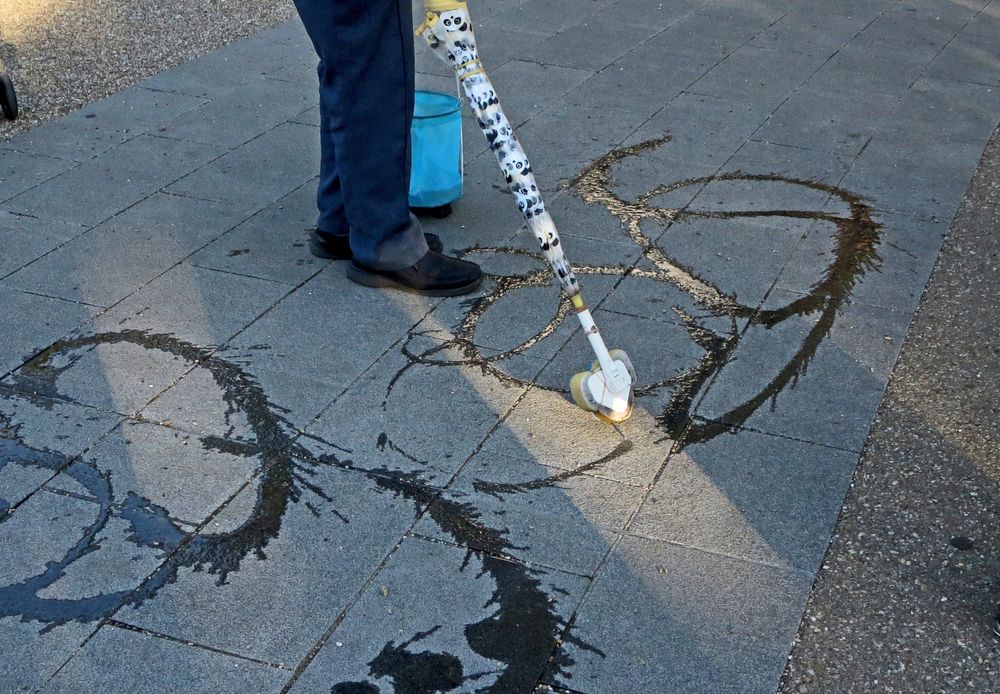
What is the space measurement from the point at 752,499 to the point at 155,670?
1.51 metres

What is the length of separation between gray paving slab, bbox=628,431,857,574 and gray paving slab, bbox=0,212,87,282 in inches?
98.6

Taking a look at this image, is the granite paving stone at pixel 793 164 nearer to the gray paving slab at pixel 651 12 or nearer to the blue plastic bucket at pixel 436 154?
the blue plastic bucket at pixel 436 154

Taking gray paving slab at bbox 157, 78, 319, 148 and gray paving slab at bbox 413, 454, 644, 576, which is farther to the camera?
gray paving slab at bbox 157, 78, 319, 148

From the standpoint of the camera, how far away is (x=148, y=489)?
2.79 meters

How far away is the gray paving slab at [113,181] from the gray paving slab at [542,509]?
225 centimetres

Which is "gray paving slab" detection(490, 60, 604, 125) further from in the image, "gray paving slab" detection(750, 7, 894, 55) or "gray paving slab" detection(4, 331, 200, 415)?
"gray paving slab" detection(4, 331, 200, 415)

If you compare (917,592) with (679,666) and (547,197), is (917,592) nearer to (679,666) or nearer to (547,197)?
(679,666)

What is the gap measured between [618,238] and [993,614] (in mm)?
2169

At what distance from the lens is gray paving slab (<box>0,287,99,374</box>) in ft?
11.1

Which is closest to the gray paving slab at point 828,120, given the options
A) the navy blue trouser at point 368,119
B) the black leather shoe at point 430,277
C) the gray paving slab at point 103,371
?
the black leather shoe at point 430,277

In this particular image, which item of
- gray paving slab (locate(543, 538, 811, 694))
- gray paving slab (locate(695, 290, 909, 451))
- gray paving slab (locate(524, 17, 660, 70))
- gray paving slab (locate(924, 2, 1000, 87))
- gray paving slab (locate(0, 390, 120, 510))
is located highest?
gray paving slab (locate(0, 390, 120, 510))

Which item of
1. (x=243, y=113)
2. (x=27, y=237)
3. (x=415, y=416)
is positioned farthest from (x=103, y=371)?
(x=243, y=113)

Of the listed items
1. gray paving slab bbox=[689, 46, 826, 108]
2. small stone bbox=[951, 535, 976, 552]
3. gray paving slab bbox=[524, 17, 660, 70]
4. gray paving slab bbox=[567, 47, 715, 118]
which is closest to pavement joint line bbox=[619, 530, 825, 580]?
small stone bbox=[951, 535, 976, 552]

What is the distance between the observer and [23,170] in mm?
4711
